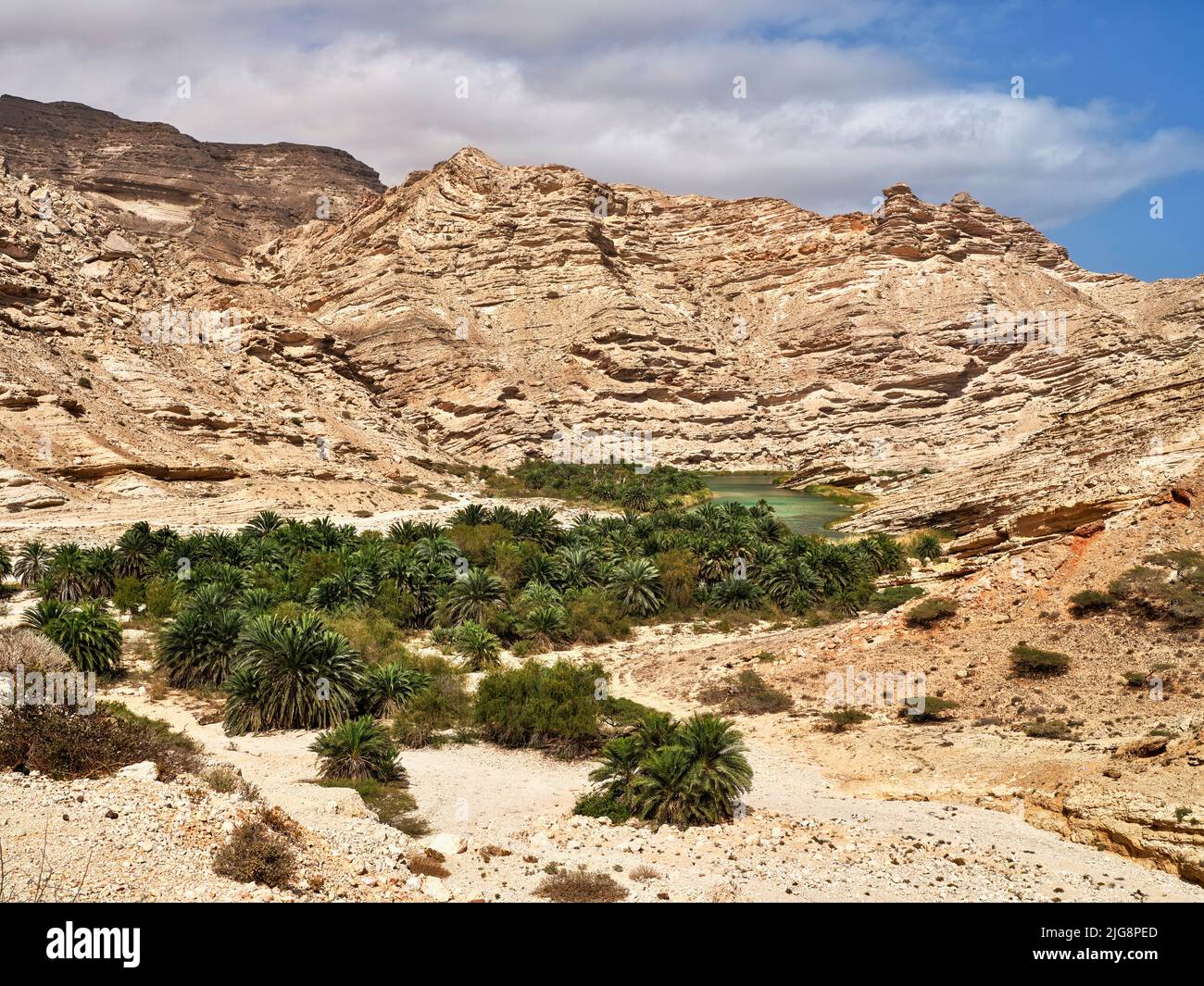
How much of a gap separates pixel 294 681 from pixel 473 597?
30.9 feet

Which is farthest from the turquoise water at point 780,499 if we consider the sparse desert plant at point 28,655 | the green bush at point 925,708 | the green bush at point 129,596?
the sparse desert plant at point 28,655

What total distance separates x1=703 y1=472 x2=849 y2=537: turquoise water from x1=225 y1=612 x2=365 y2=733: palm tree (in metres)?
32.0

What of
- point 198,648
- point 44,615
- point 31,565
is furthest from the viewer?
point 31,565

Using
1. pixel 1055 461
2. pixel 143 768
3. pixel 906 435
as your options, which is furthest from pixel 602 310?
pixel 143 768

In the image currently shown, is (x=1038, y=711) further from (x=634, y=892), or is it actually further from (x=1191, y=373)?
(x=1191, y=373)

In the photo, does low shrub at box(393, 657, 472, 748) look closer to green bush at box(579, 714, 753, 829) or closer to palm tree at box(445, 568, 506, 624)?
green bush at box(579, 714, 753, 829)

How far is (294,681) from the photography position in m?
18.7

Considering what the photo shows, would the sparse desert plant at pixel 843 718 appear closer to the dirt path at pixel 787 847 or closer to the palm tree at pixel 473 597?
the dirt path at pixel 787 847

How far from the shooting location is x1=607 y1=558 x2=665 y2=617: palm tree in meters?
29.8

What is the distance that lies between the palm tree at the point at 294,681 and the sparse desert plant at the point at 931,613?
43.4ft

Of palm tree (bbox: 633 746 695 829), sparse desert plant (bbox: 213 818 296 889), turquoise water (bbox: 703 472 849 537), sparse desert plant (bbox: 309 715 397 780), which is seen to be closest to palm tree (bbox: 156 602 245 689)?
sparse desert plant (bbox: 309 715 397 780)

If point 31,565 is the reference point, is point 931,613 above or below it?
above

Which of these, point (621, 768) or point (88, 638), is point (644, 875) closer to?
point (621, 768)

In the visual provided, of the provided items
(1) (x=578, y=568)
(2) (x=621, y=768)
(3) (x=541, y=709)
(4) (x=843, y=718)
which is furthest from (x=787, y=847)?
(1) (x=578, y=568)
